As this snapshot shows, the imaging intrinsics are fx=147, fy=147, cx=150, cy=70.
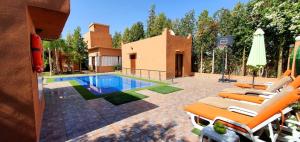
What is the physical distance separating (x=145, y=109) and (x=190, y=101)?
7.67 feet

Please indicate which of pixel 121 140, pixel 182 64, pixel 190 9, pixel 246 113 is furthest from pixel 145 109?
pixel 190 9

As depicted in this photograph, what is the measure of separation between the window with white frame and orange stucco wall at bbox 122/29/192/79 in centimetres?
633

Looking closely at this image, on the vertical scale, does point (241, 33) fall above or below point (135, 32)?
below

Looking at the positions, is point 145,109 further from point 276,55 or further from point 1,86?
point 276,55

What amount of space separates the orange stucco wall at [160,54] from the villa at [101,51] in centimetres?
615

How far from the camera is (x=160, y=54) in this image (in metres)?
14.7

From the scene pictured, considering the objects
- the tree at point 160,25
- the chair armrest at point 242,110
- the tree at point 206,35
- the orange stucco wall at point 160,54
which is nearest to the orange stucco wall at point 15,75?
the chair armrest at point 242,110

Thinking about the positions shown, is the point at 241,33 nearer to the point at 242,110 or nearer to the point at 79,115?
the point at 242,110

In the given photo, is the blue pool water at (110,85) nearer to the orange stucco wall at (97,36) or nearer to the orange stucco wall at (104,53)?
the orange stucco wall at (104,53)

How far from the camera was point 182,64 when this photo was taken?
1612 cm

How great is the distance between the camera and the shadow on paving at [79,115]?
4043 millimetres

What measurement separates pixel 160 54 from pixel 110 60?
11547 millimetres

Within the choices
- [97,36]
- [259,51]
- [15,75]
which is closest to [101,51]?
[97,36]

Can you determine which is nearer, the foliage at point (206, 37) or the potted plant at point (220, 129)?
the potted plant at point (220, 129)
